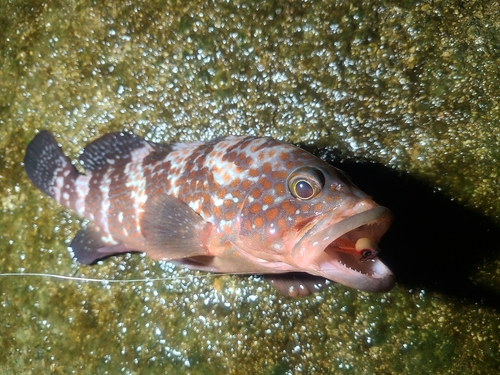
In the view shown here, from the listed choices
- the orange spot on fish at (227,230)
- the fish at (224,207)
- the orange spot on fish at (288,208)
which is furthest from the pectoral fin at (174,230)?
the orange spot on fish at (288,208)

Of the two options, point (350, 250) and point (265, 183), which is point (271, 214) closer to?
point (265, 183)

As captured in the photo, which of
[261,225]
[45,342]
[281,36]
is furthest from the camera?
[45,342]

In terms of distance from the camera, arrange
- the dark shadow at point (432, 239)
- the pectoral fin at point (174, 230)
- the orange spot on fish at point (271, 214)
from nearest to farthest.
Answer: the orange spot on fish at point (271, 214)
the pectoral fin at point (174, 230)
the dark shadow at point (432, 239)

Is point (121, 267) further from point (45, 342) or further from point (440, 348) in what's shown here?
point (440, 348)

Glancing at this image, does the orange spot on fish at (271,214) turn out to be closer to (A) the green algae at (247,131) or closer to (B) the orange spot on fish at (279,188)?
(B) the orange spot on fish at (279,188)

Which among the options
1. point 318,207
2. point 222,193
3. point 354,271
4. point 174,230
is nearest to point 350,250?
point 354,271

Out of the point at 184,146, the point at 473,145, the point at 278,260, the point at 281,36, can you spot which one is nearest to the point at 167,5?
the point at 281,36

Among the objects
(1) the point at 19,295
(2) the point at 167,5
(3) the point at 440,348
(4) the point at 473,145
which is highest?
(2) the point at 167,5

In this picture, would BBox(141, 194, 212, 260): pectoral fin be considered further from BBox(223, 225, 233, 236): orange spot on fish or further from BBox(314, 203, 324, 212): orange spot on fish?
BBox(314, 203, 324, 212): orange spot on fish
